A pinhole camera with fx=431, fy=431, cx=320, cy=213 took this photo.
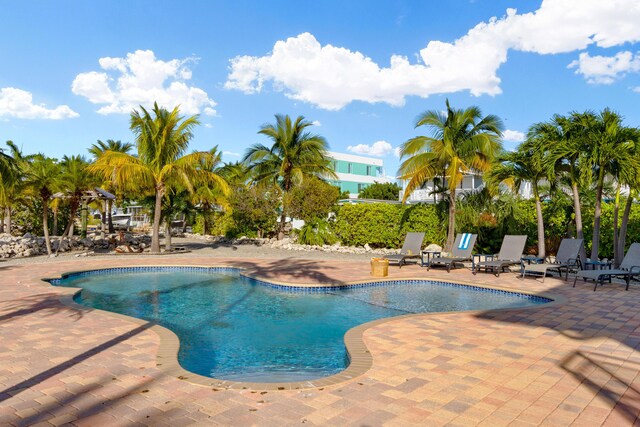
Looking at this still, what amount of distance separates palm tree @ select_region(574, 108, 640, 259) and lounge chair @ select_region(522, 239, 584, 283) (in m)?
1.97

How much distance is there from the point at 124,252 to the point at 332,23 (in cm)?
1469

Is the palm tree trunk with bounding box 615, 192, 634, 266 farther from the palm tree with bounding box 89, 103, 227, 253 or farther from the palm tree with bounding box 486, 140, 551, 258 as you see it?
the palm tree with bounding box 89, 103, 227, 253

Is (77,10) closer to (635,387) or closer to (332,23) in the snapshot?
(332,23)

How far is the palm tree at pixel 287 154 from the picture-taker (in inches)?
1022

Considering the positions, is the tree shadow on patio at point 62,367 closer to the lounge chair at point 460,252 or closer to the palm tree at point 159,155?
the lounge chair at point 460,252

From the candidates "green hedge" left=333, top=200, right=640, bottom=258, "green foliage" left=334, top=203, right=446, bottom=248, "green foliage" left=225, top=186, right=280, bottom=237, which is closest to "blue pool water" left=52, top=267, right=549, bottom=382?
"green hedge" left=333, top=200, right=640, bottom=258

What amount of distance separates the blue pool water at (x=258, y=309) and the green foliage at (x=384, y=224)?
840cm

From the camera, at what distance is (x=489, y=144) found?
16891 mm

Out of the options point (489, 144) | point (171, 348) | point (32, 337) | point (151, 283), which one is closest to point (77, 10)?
point (151, 283)

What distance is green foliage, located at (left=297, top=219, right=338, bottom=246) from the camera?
2375 cm

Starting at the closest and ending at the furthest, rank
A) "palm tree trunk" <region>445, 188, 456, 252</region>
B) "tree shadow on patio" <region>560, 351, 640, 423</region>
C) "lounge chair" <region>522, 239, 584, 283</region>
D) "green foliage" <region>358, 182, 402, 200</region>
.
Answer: "tree shadow on patio" <region>560, 351, 640, 423</region> < "lounge chair" <region>522, 239, 584, 283</region> < "palm tree trunk" <region>445, 188, 456, 252</region> < "green foliage" <region>358, 182, 402, 200</region>

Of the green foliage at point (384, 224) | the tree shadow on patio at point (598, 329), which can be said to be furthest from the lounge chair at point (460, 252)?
the green foliage at point (384, 224)

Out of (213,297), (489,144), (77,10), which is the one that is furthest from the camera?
(489,144)

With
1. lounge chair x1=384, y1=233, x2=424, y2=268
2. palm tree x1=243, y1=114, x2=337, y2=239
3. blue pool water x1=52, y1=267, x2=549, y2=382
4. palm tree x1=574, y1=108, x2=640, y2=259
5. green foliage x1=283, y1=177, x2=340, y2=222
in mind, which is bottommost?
blue pool water x1=52, y1=267, x2=549, y2=382
